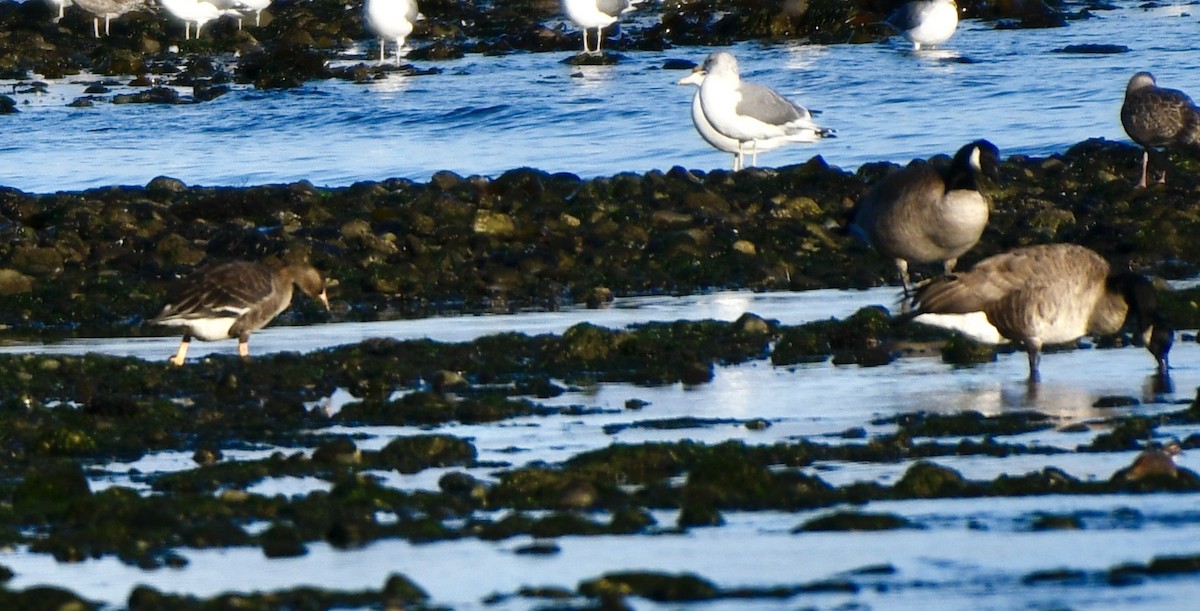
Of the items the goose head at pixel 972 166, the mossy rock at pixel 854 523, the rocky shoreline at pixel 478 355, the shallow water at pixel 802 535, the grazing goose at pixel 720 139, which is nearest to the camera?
the shallow water at pixel 802 535

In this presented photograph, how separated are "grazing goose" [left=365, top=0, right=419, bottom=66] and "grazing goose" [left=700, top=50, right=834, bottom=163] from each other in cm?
1463

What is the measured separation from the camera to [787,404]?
9820 millimetres

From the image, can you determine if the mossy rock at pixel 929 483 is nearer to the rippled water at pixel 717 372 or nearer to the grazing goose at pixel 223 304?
the rippled water at pixel 717 372

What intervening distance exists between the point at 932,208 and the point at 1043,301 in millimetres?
2368

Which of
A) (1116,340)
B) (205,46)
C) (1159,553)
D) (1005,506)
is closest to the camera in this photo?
(1159,553)

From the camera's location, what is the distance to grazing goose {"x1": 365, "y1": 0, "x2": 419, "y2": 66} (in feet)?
111

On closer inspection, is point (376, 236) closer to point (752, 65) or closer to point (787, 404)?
point (787, 404)

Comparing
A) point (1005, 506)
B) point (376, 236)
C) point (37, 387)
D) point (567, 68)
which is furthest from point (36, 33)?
point (1005, 506)

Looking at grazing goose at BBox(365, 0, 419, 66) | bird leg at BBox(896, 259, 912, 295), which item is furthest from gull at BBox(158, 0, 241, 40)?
bird leg at BBox(896, 259, 912, 295)

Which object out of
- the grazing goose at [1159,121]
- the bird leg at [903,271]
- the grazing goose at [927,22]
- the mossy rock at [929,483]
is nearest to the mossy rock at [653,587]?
the mossy rock at [929,483]

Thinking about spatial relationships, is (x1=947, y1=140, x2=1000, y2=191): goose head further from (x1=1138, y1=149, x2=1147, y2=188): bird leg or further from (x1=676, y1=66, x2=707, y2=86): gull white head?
(x1=676, y1=66, x2=707, y2=86): gull white head

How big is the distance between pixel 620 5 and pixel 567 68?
2.02 meters

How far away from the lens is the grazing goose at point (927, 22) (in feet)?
105

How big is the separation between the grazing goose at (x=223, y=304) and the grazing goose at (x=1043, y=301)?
12.4 feet
